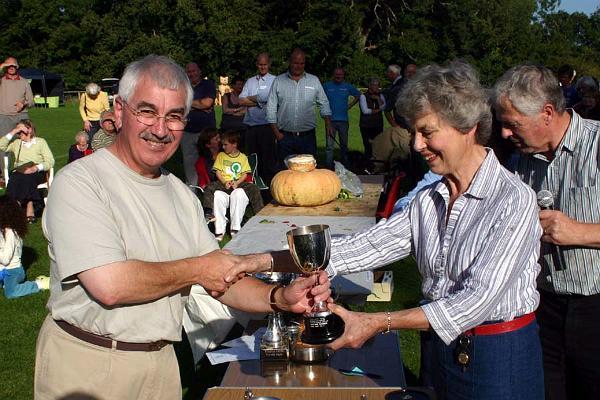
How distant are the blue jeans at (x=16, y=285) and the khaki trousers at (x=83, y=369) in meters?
5.31

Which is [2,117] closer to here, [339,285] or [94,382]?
[339,285]

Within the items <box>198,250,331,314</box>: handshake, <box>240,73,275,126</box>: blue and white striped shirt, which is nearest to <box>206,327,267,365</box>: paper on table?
<box>198,250,331,314</box>: handshake

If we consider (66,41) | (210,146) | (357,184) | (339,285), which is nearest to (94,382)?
(339,285)

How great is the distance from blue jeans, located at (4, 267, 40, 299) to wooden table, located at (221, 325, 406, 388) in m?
5.06

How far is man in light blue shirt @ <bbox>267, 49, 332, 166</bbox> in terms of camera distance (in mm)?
11602

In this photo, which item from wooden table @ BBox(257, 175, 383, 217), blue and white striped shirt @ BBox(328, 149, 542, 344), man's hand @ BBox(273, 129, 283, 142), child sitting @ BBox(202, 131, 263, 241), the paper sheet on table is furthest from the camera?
man's hand @ BBox(273, 129, 283, 142)

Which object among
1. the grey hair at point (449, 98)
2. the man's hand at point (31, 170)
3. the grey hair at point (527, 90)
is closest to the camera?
the grey hair at point (449, 98)

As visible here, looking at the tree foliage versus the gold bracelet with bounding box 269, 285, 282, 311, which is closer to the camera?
the gold bracelet with bounding box 269, 285, 282, 311

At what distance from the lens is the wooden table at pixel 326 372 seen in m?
3.22

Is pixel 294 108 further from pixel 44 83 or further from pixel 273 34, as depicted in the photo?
pixel 273 34

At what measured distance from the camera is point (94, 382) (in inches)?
111

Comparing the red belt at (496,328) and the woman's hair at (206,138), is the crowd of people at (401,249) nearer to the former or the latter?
the red belt at (496,328)

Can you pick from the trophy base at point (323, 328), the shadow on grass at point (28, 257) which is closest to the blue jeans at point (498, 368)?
the trophy base at point (323, 328)

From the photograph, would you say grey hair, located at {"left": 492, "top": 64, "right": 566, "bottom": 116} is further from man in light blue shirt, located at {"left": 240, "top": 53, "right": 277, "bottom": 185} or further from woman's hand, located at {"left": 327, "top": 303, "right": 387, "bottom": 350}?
man in light blue shirt, located at {"left": 240, "top": 53, "right": 277, "bottom": 185}
